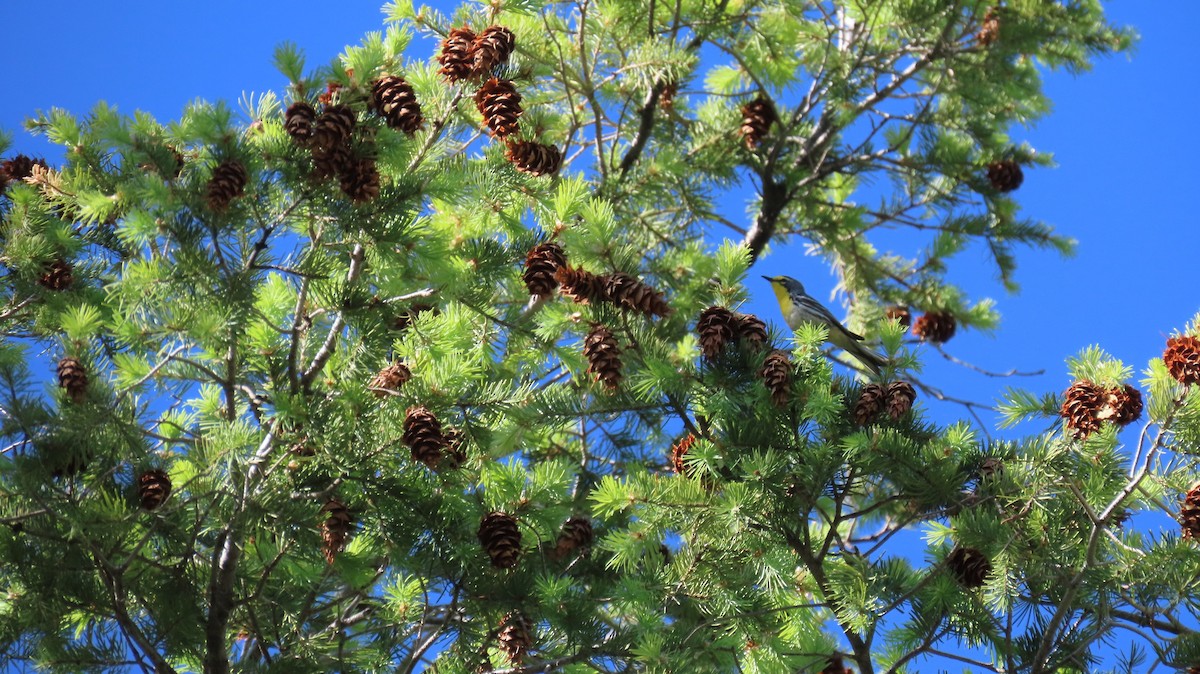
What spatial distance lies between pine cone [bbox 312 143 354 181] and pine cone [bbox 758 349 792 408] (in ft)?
3.55

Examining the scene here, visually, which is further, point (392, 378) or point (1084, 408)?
point (392, 378)

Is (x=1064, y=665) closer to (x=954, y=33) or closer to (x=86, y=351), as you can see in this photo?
(x=86, y=351)

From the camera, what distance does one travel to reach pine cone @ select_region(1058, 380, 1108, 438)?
301cm

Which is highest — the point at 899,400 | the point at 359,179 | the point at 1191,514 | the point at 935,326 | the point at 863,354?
the point at 935,326

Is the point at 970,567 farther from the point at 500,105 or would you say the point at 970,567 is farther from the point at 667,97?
the point at 667,97

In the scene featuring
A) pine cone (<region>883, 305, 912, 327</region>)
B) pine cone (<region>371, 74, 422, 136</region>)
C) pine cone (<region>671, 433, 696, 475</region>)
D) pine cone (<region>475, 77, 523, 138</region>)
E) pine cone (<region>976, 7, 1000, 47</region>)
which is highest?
pine cone (<region>976, 7, 1000, 47</region>)

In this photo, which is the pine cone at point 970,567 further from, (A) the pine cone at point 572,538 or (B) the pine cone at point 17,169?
(B) the pine cone at point 17,169

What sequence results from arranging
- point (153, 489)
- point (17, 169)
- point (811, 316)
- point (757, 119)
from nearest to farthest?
point (153, 489)
point (17, 169)
point (811, 316)
point (757, 119)

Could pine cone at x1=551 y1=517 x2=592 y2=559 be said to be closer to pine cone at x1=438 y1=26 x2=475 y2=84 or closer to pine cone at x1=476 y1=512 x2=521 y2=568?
pine cone at x1=476 y1=512 x2=521 y2=568

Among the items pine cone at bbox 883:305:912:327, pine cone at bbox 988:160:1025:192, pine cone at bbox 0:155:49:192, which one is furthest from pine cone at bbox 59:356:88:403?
pine cone at bbox 988:160:1025:192

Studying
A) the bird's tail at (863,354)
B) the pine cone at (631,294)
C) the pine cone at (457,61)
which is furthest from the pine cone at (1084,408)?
the pine cone at (457,61)

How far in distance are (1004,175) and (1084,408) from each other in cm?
393

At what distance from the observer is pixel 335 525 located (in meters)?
3.12

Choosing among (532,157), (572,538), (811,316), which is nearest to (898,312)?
(811,316)
